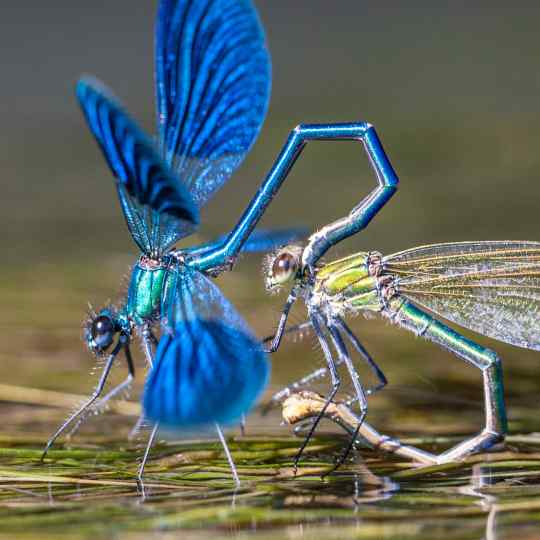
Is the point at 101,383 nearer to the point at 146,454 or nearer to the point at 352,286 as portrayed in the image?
the point at 146,454

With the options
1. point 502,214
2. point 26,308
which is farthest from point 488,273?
point 502,214

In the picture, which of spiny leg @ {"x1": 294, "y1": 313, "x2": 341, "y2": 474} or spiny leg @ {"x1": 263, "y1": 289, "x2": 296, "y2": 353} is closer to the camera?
spiny leg @ {"x1": 294, "y1": 313, "x2": 341, "y2": 474}

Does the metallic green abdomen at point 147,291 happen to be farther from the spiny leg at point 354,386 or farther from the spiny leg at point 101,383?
the spiny leg at point 354,386

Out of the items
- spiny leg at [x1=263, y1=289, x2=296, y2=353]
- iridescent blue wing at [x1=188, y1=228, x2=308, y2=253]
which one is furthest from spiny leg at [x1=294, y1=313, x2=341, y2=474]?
iridescent blue wing at [x1=188, y1=228, x2=308, y2=253]

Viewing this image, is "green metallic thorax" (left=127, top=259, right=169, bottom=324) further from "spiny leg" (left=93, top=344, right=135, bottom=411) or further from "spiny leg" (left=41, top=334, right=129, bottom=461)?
"spiny leg" (left=93, top=344, right=135, bottom=411)

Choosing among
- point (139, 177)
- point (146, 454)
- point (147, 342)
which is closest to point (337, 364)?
point (147, 342)

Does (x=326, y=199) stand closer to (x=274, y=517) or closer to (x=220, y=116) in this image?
(x=220, y=116)

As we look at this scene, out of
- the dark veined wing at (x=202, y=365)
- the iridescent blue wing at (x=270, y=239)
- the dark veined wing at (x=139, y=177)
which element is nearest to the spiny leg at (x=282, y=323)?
the iridescent blue wing at (x=270, y=239)
